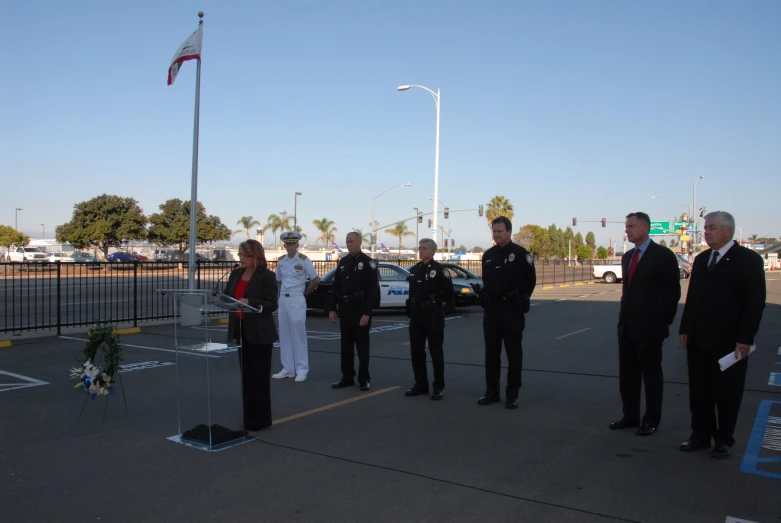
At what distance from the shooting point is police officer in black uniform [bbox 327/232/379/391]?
7.88 m

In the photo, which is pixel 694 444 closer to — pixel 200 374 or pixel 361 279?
pixel 361 279

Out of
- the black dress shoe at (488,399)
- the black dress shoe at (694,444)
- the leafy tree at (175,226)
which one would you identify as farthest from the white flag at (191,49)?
the leafy tree at (175,226)

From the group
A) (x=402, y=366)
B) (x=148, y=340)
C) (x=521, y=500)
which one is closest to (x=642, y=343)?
(x=521, y=500)

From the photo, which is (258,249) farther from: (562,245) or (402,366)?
(562,245)

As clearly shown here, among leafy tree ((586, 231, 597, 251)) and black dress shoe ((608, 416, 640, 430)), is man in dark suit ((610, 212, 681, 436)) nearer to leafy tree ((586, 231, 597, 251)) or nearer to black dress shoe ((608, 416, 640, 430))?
black dress shoe ((608, 416, 640, 430))

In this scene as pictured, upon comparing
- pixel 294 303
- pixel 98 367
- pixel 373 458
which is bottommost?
pixel 373 458

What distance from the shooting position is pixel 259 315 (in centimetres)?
598

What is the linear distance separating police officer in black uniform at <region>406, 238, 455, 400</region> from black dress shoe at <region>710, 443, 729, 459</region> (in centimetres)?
298

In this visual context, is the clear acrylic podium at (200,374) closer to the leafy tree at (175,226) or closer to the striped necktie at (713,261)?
the striped necktie at (713,261)

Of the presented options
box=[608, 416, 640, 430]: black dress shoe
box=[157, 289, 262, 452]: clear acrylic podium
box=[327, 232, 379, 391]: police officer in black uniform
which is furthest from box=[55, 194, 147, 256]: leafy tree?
box=[608, 416, 640, 430]: black dress shoe

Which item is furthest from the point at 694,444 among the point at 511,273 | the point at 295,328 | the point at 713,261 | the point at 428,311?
the point at 295,328

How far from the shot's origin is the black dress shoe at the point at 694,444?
5383 millimetres

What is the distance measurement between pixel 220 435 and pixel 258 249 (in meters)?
1.82

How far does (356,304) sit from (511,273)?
6.76 ft
